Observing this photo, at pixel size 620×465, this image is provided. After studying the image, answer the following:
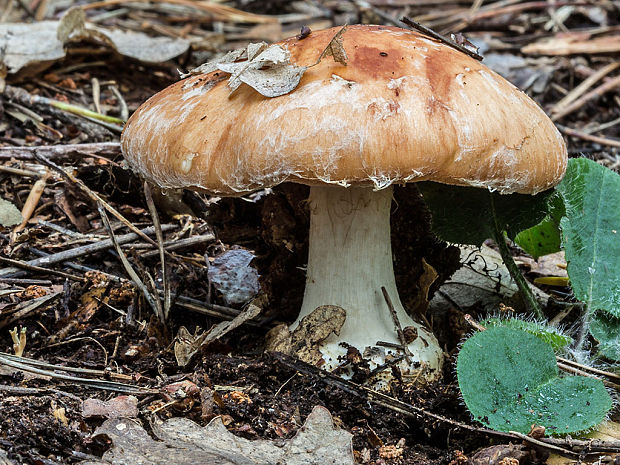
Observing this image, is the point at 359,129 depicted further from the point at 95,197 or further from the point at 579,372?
the point at 95,197

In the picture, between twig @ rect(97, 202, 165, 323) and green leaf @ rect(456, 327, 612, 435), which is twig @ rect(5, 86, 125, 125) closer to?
twig @ rect(97, 202, 165, 323)

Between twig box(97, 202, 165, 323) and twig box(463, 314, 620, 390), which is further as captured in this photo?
twig box(97, 202, 165, 323)

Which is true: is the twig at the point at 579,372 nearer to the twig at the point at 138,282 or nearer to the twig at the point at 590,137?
the twig at the point at 138,282

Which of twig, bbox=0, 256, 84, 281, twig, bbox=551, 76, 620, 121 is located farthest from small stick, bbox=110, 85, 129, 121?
twig, bbox=551, 76, 620, 121

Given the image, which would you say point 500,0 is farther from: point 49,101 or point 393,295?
point 393,295

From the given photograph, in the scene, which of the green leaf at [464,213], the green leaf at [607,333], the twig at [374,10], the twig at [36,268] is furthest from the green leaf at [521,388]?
the twig at [374,10]
